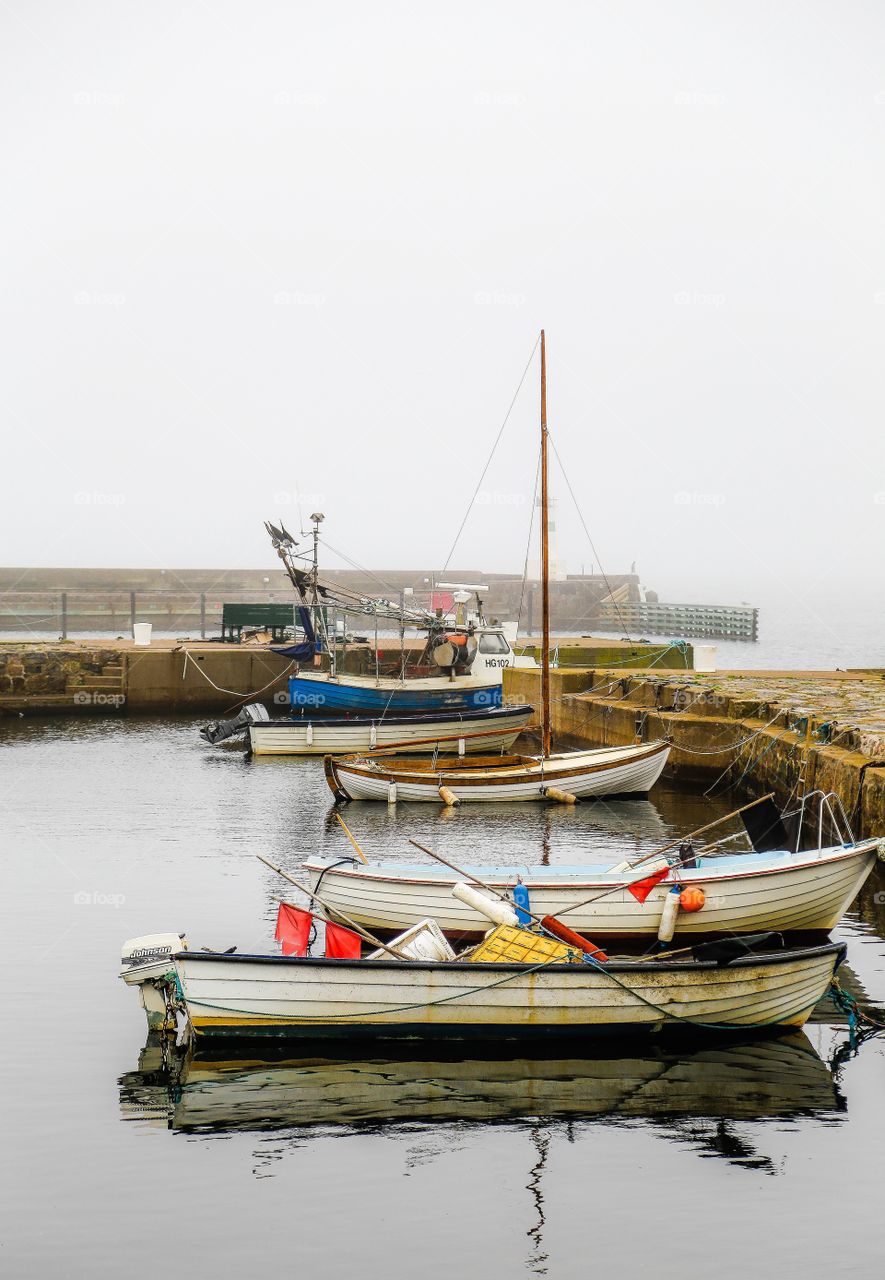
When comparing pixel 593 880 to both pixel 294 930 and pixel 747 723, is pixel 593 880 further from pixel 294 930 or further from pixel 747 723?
pixel 747 723

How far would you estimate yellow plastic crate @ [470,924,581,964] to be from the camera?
10.3 m

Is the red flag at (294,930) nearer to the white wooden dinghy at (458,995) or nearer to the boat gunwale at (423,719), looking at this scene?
the white wooden dinghy at (458,995)

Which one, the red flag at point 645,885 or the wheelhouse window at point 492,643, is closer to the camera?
the red flag at point 645,885

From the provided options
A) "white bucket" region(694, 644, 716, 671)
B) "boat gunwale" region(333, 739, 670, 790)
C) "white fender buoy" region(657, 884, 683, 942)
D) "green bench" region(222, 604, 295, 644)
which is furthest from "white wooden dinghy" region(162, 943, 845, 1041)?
"green bench" region(222, 604, 295, 644)

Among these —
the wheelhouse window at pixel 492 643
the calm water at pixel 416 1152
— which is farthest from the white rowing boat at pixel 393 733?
the calm water at pixel 416 1152

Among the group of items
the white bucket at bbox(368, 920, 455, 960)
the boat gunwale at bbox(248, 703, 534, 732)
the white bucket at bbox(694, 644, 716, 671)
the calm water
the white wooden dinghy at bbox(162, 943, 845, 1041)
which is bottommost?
the calm water

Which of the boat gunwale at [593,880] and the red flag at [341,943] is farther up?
the boat gunwale at [593,880]

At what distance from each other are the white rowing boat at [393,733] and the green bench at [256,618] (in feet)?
45.6

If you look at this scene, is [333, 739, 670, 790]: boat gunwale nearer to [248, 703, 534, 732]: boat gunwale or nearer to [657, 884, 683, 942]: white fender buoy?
[248, 703, 534, 732]: boat gunwale

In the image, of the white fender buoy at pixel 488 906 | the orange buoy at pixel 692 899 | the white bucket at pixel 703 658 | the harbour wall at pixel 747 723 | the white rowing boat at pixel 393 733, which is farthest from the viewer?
the white bucket at pixel 703 658

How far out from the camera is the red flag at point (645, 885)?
38.8ft

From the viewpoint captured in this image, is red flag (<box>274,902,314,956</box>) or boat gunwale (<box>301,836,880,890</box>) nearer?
red flag (<box>274,902,314,956</box>)

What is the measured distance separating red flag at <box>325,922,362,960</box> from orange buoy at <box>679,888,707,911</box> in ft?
9.91

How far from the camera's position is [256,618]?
42000 millimetres
